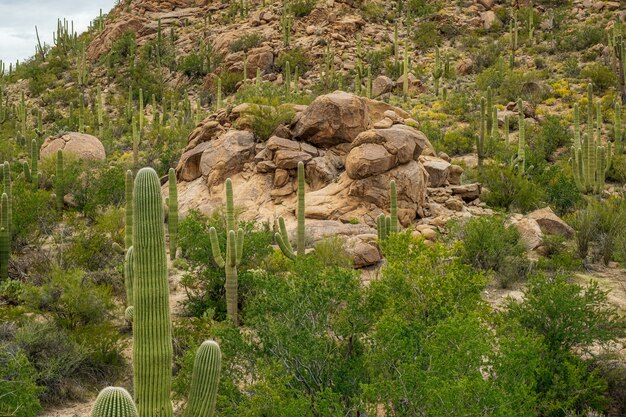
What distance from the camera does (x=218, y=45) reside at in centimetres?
3756

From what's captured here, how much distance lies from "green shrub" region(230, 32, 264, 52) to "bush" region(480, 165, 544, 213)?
23.3m

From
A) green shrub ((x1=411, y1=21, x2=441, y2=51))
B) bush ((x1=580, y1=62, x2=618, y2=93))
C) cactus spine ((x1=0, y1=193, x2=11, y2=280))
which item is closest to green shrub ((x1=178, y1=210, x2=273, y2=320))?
cactus spine ((x1=0, y1=193, x2=11, y2=280))

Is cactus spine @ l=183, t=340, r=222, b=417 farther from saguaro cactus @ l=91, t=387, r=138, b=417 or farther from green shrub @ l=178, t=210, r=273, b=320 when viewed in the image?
green shrub @ l=178, t=210, r=273, b=320

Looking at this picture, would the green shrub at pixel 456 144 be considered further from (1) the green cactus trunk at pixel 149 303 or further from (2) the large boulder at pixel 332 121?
(1) the green cactus trunk at pixel 149 303

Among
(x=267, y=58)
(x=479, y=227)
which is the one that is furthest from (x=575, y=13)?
(x=479, y=227)

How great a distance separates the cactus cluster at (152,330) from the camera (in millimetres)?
4832

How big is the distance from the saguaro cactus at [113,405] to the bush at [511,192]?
523 inches

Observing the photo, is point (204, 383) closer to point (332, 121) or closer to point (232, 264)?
point (232, 264)

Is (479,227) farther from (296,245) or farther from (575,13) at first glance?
(575,13)

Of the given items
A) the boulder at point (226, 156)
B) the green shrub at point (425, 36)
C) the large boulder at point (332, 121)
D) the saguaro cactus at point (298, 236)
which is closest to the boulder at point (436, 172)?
the large boulder at point (332, 121)

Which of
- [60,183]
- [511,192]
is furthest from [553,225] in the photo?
[60,183]

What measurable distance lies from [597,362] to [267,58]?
29.7 metres

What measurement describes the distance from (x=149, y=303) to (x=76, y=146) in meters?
18.1

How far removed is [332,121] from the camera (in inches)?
651
